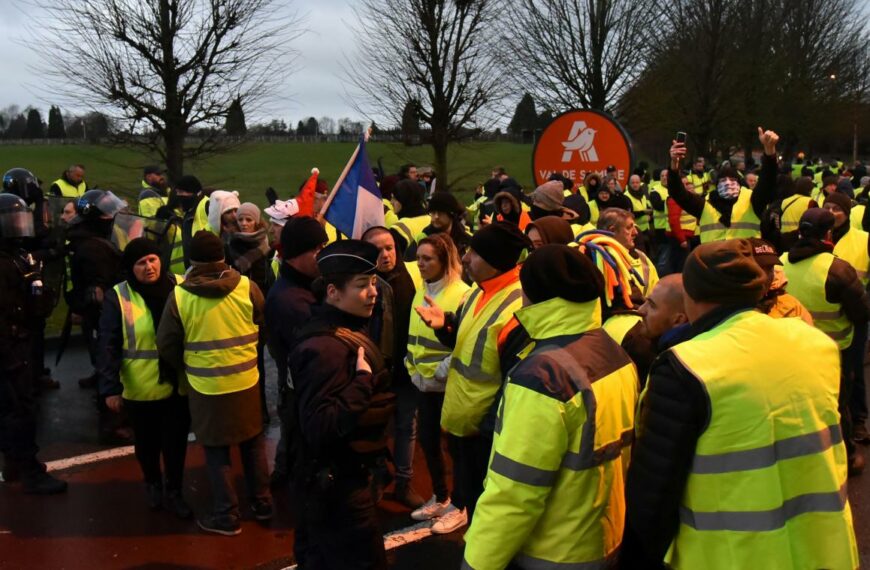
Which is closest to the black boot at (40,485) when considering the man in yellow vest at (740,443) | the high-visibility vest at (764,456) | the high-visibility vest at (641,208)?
the man in yellow vest at (740,443)

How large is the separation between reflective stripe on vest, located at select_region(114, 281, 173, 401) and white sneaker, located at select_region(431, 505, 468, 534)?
1.96 meters

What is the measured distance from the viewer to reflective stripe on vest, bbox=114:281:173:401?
5082 mm

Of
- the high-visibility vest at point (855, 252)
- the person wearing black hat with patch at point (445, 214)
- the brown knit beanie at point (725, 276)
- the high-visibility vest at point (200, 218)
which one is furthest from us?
the high-visibility vest at point (200, 218)

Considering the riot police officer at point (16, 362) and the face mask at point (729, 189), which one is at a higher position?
the face mask at point (729, 189)

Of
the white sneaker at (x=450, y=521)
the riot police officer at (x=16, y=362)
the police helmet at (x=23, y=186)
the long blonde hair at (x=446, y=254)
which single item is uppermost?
the police helmet at (x=23, y=186)

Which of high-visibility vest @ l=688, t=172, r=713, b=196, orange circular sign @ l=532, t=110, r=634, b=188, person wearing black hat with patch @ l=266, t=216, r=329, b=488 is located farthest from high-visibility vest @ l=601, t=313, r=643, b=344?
high-visibility vest @ l=688, t=172, r=713, b=196

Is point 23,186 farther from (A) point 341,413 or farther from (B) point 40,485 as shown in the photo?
(A) point 341,413

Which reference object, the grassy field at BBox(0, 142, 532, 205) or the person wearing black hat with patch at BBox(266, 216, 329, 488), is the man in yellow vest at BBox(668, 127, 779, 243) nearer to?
the person wearing black hat with patch at BBox(266, 216, 329, 488)

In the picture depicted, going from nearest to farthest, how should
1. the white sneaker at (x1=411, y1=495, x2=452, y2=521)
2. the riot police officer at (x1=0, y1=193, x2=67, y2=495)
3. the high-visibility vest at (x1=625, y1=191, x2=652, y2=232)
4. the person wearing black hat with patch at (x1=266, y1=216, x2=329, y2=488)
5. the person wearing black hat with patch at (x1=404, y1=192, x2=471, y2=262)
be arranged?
the person wearing black hat with patch at (x1=266, y1=216, x2=329, y2=488)
the white sneaker at (x1=411, y1=495, x2=452, y2=521)
the riot police officer at (x1=0, y1=193, x2=67, y2=495)
the person wearing black hat with patch at (x1=404, y1=192, x2=471, y2=262)
the high-visibility vest at (x1=625, y1=191, x2=652, y2=232)

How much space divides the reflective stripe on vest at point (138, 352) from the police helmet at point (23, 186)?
3.73 meters

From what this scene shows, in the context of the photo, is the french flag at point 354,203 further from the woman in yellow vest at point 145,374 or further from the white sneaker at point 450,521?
the white sneaker at point 450,521

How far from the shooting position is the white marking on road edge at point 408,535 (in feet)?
15.7

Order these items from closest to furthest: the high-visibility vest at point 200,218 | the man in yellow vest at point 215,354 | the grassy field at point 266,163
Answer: the man in yellow vest at point 215,354
the high-visibility vest at point 200,218
the grassy field at point 266,163

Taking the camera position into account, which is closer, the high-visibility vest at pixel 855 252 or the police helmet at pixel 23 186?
the high-visibility vest at pixel 855 252
